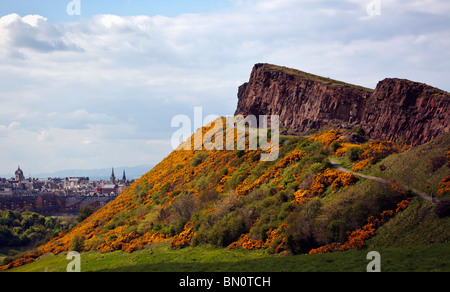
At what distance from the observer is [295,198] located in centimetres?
3878

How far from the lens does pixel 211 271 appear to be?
1150 inches

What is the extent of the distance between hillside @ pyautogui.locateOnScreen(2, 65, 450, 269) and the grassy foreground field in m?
1.30

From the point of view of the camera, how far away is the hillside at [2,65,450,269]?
30156mm

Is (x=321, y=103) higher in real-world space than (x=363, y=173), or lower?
higher

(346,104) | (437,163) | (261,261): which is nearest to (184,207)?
(261,261)

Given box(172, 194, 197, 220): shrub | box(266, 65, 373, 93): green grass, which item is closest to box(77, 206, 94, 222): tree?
box(172, 194, 197, 220): shrub

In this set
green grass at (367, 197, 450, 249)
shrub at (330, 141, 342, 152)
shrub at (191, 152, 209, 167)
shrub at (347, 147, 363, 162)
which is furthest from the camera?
shrub at (191, 152, 209, 167)

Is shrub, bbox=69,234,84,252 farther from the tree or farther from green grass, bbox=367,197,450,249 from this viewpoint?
green grass, bbox=367,197,450,249

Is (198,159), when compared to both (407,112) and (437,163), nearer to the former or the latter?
(407,112)

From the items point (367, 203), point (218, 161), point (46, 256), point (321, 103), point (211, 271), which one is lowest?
point (46, 256)

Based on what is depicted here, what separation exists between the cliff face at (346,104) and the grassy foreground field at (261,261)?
64.2 feet

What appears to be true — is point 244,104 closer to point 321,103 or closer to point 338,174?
point 321,103
